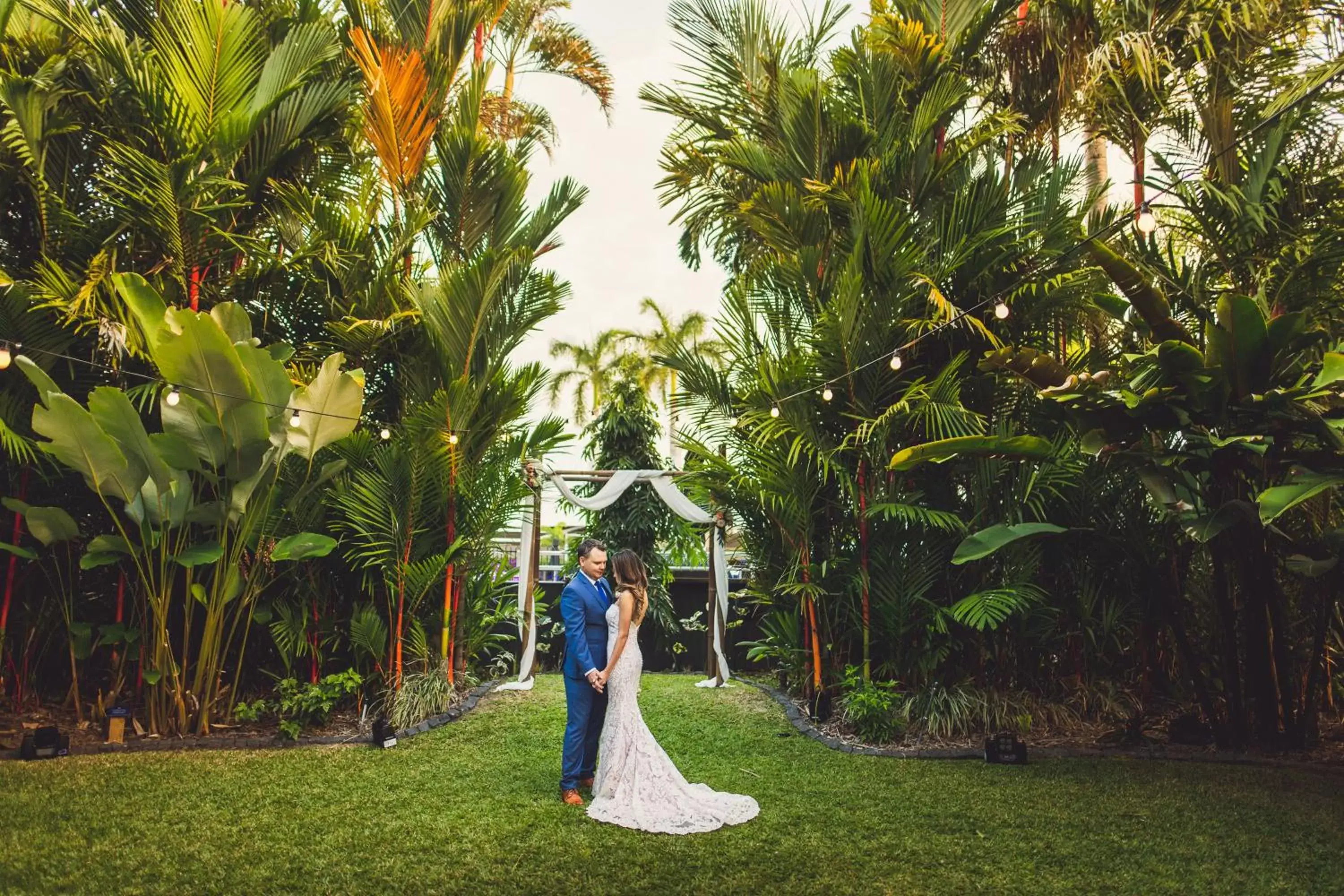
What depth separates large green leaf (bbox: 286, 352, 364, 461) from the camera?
5750 mm

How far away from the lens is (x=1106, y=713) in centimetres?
643

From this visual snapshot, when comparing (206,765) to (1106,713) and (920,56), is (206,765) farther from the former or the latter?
(920,56)

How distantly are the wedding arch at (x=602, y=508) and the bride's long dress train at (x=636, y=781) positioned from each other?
441 centimetres

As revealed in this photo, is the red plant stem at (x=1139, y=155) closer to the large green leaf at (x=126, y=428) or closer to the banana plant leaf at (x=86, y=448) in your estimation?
the large green leaf at (x=126, y=428)

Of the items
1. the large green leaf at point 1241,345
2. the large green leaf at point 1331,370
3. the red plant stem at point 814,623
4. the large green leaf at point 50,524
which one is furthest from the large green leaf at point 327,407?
the large green leaf at point 1331,370

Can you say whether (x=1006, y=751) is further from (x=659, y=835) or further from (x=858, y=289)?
(x=858, y=289)

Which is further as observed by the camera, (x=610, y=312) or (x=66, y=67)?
(x=610, y=312)

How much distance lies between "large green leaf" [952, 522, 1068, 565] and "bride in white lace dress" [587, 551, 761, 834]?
201 cm

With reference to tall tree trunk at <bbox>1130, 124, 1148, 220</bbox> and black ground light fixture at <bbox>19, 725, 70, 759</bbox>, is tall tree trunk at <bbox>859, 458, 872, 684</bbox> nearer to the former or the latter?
tall tree trunk at <bbox>1130, 124, 1148, 220</bbox>

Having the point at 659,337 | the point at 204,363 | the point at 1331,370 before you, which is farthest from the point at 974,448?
the point at 659,337

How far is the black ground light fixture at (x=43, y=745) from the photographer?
18.7ft

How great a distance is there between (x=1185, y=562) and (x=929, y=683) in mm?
1942

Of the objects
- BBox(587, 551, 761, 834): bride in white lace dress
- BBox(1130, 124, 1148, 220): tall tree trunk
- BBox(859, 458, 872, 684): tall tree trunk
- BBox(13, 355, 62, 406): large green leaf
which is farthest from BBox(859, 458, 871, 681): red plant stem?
BBox(13, 355, 62, 406): large green leaf

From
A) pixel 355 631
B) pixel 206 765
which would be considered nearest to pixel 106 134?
pixel 355 631
